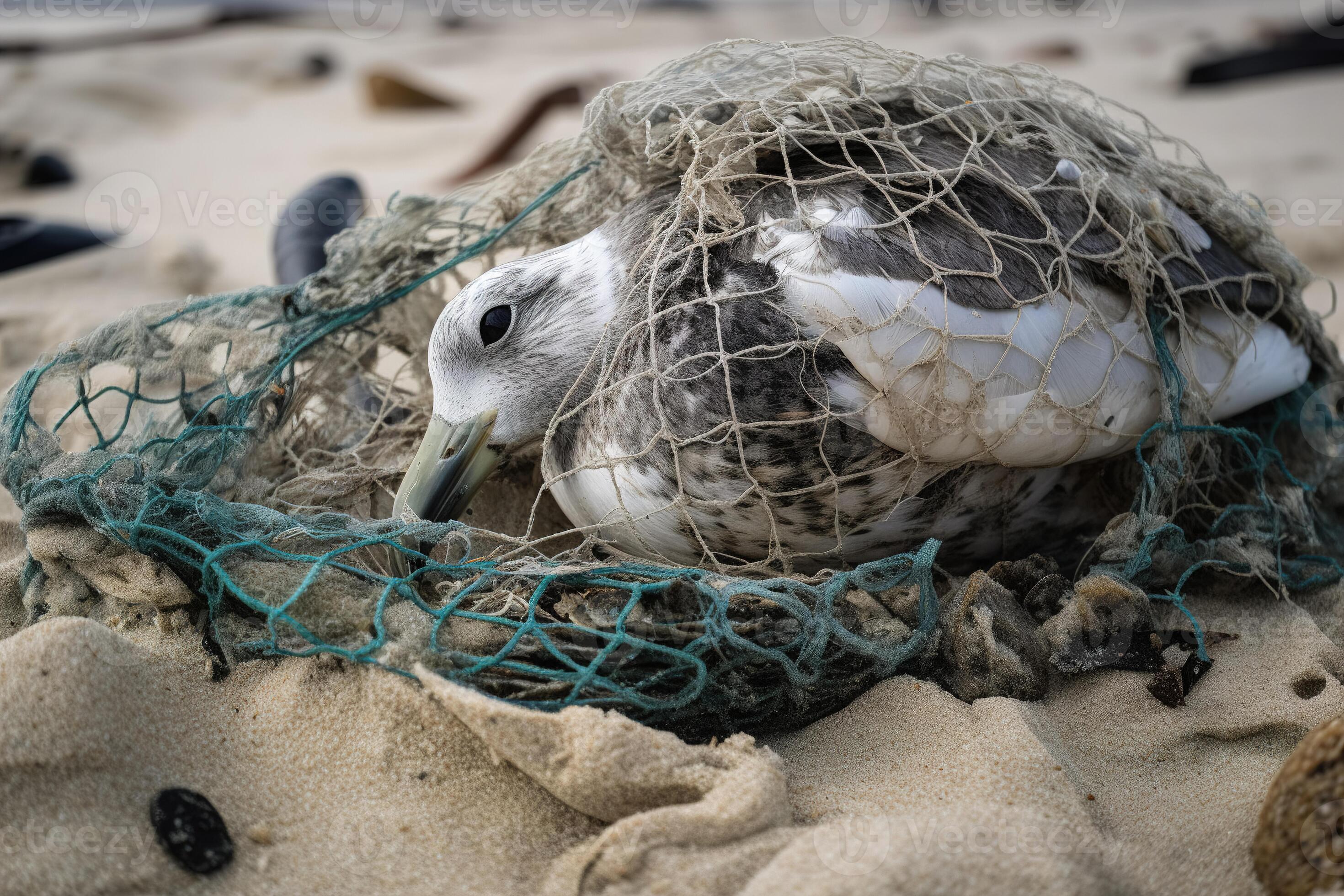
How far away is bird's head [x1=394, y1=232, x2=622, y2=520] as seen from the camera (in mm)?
2219

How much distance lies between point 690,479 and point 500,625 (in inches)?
18.1

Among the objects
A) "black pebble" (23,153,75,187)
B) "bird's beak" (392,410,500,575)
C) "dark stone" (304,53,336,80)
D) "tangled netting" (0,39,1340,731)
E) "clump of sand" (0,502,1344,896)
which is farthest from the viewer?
"dark stone" (304,53,336,80)

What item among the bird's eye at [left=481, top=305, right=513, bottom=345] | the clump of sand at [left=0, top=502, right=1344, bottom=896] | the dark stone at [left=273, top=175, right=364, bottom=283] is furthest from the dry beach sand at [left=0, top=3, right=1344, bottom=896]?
the dark stone at [left=273, top=175, right=364, bottom=283]

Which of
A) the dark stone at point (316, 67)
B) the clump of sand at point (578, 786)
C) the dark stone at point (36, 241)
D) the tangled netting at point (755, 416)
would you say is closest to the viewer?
the clump of sand at point (578, 786)

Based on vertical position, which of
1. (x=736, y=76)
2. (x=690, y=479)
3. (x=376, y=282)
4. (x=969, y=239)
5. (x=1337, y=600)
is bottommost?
(x=1337, y=600)

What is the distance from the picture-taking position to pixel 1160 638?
1997 millimetres

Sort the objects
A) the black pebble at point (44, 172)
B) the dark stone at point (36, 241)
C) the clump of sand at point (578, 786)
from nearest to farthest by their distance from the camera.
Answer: the clump of sand at point (578, 786)
the dark stone at point (36, 241)
the black pebble at point (44, 172)

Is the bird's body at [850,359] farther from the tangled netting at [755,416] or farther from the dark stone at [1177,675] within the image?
the dark stone at [1177,675]

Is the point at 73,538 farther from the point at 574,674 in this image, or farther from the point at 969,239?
the point at 969,239

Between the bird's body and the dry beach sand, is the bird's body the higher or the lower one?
the higher one

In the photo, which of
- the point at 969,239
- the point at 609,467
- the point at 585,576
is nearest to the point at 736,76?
the point at 969,239

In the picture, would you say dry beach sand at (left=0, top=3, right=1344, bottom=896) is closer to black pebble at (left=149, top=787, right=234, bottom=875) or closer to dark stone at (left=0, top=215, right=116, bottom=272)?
black pebble at (left=149, top=787, right=234, bottom=875)

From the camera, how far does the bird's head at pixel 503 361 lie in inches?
87.4

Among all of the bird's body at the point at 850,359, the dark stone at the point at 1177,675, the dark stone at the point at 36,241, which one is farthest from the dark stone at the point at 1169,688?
the dark stone at the point at 36,241
